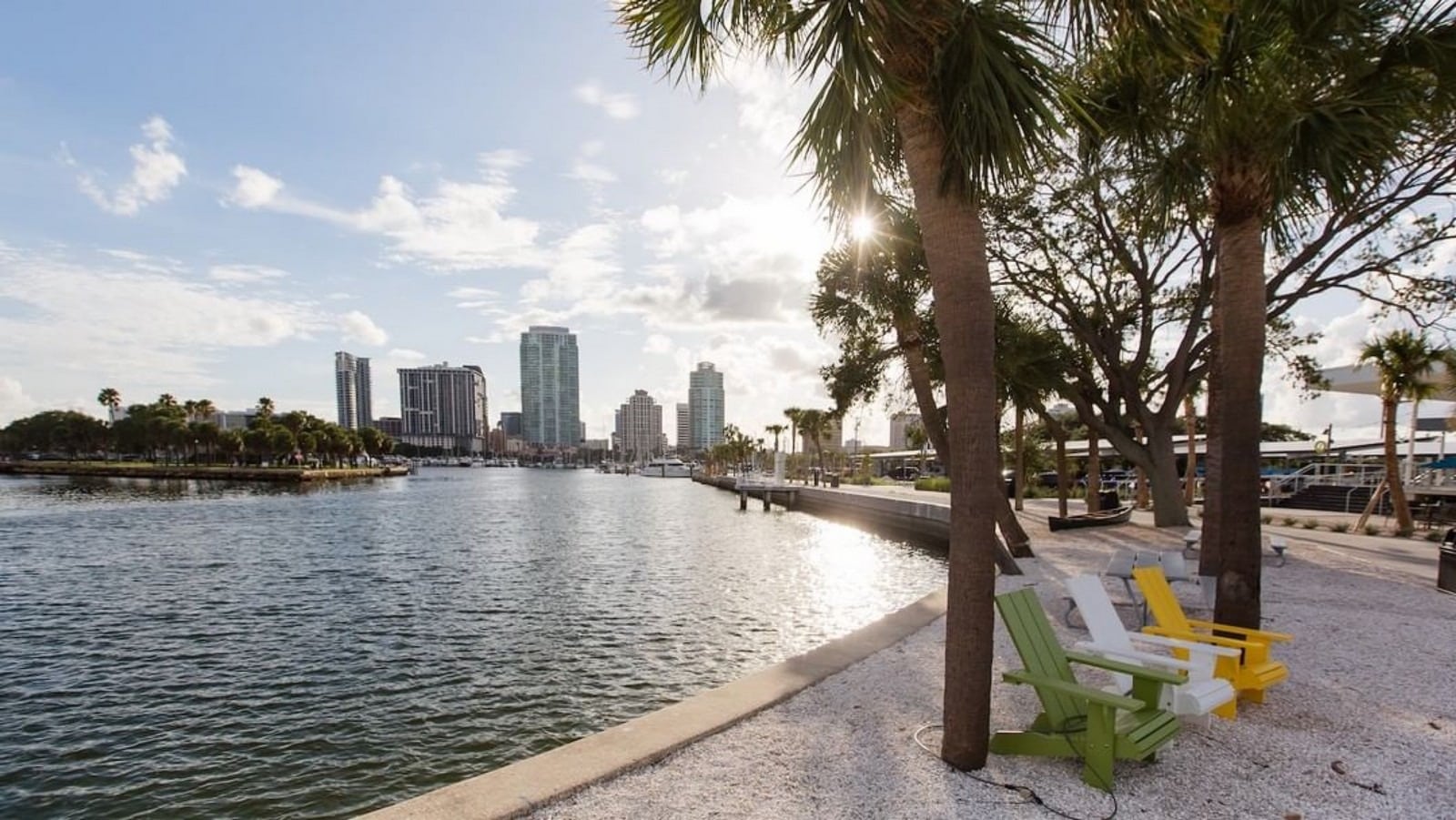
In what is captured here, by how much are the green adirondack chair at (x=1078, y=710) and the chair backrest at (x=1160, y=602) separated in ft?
4.80

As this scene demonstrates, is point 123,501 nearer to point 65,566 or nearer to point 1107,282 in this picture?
point 65,566

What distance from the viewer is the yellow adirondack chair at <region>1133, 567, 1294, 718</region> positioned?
15.9 ft

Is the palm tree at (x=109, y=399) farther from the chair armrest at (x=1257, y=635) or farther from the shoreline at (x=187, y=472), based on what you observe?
the chair armrest at (x=1257, y=635)

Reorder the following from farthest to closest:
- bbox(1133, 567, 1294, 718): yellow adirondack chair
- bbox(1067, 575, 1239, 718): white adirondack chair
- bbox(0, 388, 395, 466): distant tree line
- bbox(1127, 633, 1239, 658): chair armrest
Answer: bbox(0, 388, 395, 466): distant tree line, bbox(1133, 567, 1294, 718): yellow adirondack chair, bbox(1127, 633, 1239, 658): chair armrest, bbox(1067, 575, 1239, 718): white adirondack chair

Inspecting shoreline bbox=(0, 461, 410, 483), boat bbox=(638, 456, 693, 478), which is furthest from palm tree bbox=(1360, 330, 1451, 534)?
boat bbox=(638, 456, 693, 478)

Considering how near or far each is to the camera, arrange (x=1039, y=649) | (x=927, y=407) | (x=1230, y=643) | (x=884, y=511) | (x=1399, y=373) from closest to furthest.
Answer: (x=1039, y=649) → (x=1230, y=643) → (x=927, y=407) → (x=1399, y=373) → (x=884, y=511)

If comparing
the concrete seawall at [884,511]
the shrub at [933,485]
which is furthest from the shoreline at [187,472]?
the shrub at [933,485]

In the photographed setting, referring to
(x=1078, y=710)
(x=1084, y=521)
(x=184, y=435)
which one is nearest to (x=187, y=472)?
(x=184, y=435)

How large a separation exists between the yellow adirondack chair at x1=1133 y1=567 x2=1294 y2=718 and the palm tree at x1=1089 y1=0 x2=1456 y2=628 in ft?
3.54

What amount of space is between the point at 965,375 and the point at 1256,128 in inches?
191

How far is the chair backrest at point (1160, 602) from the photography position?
5348mm

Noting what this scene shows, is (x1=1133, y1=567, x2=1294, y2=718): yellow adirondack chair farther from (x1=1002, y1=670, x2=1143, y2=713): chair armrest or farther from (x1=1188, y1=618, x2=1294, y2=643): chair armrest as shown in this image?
(x1=1002, y1=670, x2=1143, y2=713): chair armrest

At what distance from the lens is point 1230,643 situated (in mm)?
5004

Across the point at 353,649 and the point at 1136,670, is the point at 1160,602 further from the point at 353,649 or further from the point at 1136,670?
the point at 353,649
